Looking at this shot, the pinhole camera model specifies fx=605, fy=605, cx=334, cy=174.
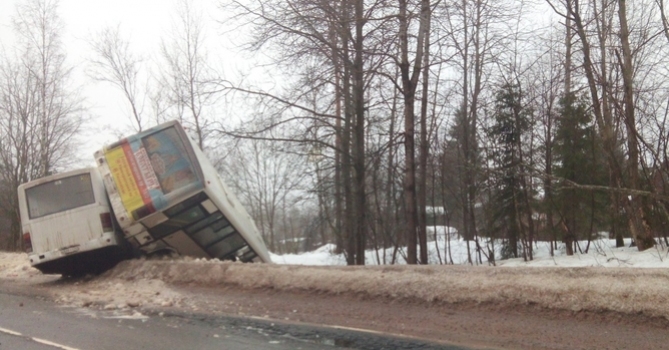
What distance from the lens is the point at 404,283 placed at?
29.6 ft

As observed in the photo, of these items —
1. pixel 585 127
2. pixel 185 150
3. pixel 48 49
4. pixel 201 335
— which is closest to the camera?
pixel 201 335

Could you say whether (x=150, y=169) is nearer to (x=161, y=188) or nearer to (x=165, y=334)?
(x=161, y=188)

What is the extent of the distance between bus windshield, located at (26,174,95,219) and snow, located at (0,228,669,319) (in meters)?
1.61

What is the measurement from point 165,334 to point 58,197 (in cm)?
642

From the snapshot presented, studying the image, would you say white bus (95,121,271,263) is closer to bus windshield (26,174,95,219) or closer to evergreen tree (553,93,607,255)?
bus windshield (26,174,95,219)

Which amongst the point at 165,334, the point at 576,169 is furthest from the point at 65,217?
the point at 576,169

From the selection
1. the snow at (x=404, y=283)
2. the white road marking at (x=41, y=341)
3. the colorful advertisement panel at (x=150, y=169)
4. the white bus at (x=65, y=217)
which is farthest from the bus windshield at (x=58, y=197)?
the white road marking at (x=41, y=341)

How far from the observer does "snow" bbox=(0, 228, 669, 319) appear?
24.3 ft

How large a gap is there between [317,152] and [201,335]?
12.7 metres

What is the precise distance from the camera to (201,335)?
720 centimetres

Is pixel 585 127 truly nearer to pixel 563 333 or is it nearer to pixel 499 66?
pixel 499 66

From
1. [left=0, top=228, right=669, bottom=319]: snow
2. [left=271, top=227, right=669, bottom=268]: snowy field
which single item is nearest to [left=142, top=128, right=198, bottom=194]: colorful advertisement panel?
[left=0, top=228, right=669, bottom=319]: snow

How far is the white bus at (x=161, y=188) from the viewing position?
12.0 m

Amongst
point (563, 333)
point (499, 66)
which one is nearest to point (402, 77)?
point (499, 66)
